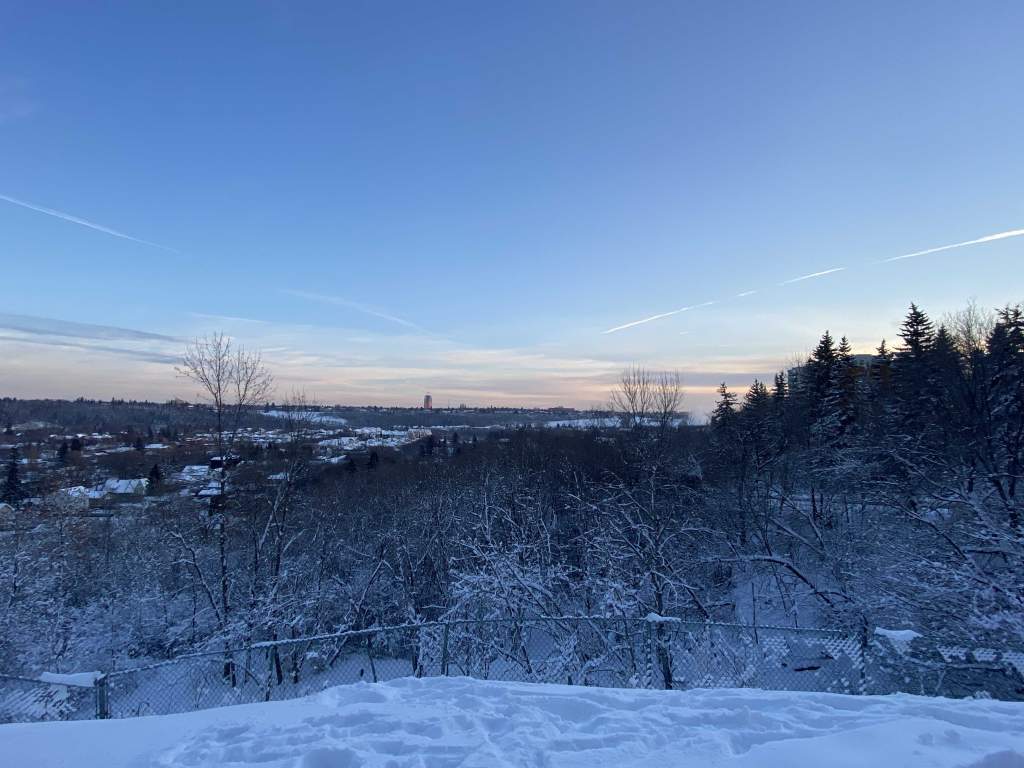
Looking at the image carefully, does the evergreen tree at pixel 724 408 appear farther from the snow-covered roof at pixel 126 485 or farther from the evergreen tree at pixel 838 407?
the snow-covered roof at pixel 126 485

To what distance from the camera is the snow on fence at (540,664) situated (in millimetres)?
7305

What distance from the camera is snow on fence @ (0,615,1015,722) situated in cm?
730

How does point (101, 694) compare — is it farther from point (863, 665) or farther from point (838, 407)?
point (838, 407)

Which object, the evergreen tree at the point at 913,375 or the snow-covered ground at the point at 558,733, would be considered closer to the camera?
the snow-covered ground at the point at 558,733

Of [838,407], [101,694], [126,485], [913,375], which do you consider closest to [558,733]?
[101,694]

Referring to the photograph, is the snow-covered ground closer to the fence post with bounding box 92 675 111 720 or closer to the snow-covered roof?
the fence post with bounding box 92 675 111 720

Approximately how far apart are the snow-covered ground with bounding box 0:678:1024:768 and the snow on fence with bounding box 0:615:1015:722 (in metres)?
1.78

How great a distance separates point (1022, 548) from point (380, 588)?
21.9m

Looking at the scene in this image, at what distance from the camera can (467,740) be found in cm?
420

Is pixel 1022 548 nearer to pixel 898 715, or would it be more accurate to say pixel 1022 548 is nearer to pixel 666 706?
pixel 898 715

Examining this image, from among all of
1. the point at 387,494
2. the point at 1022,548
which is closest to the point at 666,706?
the point at 1022,548

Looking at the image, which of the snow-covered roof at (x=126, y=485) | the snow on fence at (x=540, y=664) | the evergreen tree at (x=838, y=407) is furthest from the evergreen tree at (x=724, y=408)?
the snow-covered roof at (x=126, y=485)

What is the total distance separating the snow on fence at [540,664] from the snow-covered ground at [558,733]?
178 centimetres

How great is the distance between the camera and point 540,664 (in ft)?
42.7
